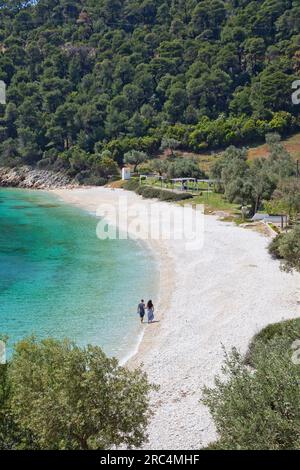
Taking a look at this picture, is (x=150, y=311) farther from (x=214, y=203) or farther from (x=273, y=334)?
(x=214, y=203)

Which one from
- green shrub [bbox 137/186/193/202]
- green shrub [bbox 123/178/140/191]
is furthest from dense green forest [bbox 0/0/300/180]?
green shrub [bbox 137/186/193/202]

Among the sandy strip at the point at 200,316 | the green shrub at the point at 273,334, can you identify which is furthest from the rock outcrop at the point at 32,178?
the green shrub at the point at 273,334

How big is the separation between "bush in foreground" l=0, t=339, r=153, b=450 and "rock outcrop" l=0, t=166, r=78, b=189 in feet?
332

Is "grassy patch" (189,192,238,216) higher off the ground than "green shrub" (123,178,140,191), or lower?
lower

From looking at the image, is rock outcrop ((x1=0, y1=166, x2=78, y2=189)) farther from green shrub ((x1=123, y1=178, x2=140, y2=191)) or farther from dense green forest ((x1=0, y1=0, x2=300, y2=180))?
green shrub ((x1=123, y1=178, x2=140, y2=191))

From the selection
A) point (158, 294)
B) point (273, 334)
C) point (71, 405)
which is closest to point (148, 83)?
point (158, 294)

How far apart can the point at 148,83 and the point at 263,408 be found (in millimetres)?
147694

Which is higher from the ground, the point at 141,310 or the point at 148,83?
the point at 148,83

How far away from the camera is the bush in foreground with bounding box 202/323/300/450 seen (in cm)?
976

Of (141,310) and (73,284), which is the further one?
(73,284)

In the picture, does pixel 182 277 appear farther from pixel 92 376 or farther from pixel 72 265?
pixel 92 376

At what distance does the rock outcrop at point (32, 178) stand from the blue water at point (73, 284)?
5347 cm

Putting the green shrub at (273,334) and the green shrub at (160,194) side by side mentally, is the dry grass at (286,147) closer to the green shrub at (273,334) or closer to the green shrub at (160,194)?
the green shrub at (160,194)

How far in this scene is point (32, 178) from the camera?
118875 millimetres
